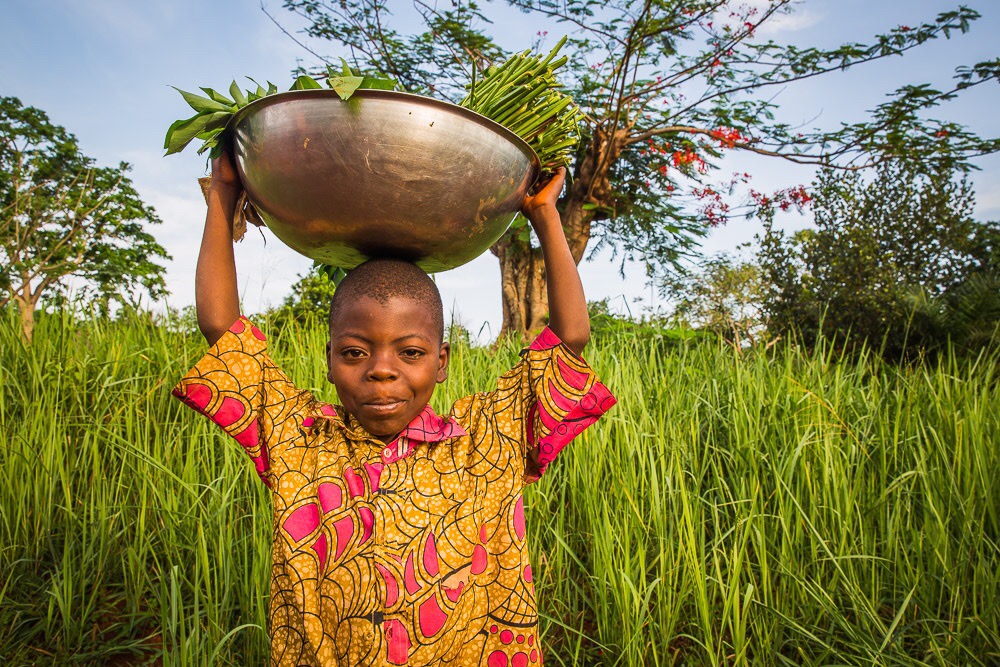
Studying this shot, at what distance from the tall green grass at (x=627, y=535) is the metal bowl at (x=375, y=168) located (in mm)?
1448

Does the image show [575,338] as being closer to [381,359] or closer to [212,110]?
[381,359]

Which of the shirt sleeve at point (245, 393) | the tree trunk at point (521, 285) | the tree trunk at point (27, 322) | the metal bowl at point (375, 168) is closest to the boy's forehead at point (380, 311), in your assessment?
the metal bowl at point (375, 168)

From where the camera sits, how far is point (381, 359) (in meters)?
1.29

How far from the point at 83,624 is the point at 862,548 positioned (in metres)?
3.14

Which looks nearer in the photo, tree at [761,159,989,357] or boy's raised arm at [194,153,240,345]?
boy's raised arm at [194,153,240,345]

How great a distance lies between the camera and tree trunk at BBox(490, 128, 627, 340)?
24.1ft

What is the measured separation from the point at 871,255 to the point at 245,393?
917 centimetres

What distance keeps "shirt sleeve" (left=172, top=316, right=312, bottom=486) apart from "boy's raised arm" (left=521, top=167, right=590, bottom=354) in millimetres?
605

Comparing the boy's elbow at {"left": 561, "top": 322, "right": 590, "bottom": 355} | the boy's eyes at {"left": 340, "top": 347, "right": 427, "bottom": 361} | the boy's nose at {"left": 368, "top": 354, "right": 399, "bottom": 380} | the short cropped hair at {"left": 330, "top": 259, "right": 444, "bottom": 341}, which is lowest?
the boy's nose at {"left": 368, "top": 354, "right": 399, "bottom": 380}

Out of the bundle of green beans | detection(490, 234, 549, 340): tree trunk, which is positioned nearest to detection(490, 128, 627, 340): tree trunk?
detection(490, 234, 549, 340): tree trunk

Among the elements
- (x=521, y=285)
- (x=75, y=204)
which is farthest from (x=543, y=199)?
(x=75, y=204)

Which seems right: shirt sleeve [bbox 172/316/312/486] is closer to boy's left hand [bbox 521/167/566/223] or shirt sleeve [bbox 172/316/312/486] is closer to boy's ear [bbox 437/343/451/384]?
boy's ear [bbox 437/343/451/384]

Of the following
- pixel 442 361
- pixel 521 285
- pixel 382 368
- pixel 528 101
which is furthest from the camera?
pixel 521 285

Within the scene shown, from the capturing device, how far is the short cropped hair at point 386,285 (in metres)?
1.31
